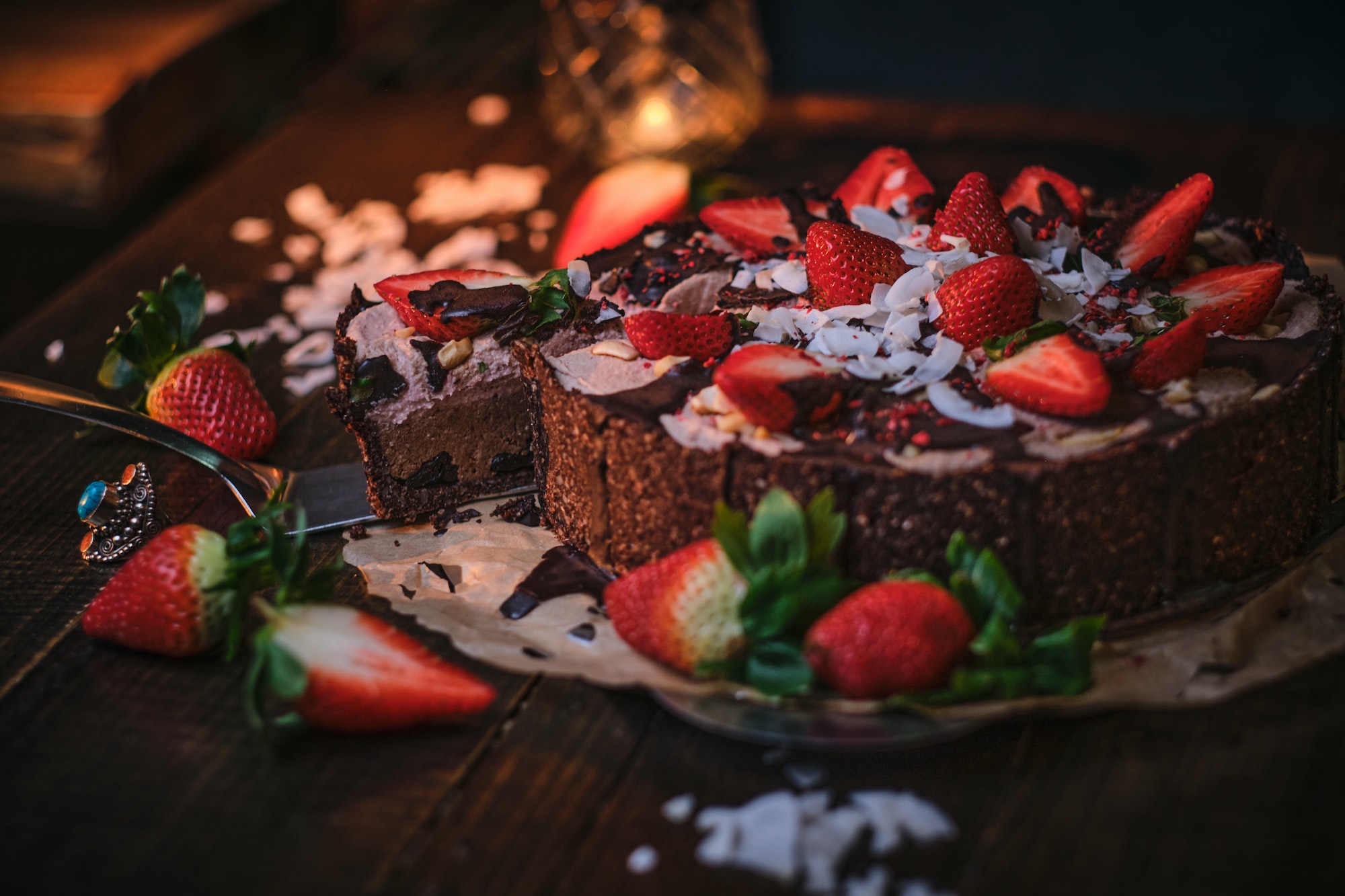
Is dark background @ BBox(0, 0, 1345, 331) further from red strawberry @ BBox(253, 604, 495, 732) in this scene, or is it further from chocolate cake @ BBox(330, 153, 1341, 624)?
red strawberry @ BBox(253, 604, 495, 732)

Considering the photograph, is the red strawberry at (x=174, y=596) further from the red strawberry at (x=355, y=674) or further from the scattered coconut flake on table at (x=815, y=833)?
the scattered coconut flake on table at (x=815, y=833)

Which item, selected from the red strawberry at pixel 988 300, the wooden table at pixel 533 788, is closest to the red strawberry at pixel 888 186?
the red strawberry at pixel 988 300

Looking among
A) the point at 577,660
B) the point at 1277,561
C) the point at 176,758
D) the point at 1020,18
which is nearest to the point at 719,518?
the point at 577,660

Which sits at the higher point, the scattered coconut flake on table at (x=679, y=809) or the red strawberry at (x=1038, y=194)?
the red strawberry at (x=1038, y=194)

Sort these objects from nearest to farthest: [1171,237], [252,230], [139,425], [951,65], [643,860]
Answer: [643,860] < [1171,237] < [139,425] < [252,230] < [951,65]

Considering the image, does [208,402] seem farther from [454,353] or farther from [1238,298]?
[1238,298]

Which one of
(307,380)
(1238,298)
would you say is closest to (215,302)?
(307,380)

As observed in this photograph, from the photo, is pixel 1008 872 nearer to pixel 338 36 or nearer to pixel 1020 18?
pixel 1020 18
